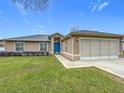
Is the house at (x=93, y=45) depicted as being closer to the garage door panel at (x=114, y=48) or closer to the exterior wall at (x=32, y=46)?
the garage door panel at (x=114, y=48)

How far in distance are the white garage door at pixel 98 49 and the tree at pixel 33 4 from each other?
886 cm

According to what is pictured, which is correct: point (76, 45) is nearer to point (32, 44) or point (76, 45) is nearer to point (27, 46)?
point (32, 44)

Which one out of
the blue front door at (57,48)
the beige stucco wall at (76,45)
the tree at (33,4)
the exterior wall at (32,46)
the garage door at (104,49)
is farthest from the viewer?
the blue front door at (57,48)

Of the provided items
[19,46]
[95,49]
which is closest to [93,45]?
[95,49]

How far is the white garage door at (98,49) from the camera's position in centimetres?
1321

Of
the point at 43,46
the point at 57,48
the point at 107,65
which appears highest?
the point at 43,46

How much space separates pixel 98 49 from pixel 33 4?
35.2 feet

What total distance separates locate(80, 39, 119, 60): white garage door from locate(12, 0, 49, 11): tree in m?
8.86

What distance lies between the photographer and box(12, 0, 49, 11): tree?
4609 millimetres

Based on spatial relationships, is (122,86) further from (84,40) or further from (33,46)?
(33,46)

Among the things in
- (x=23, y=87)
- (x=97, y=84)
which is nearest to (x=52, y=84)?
(x=23, y=87)

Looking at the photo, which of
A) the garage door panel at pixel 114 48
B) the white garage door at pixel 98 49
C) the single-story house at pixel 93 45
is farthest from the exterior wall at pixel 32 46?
the garage door panel at pixel 114 48

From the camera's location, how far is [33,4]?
4.71 m

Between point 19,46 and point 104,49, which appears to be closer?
point 104,49
